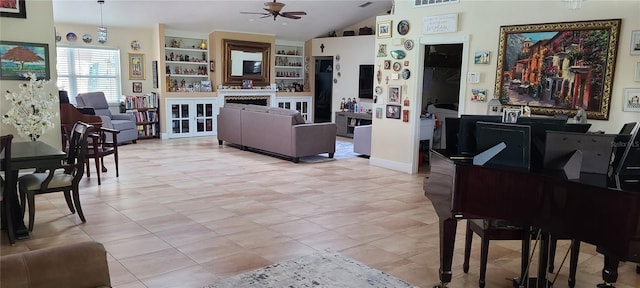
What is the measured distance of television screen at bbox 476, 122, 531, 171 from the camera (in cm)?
275

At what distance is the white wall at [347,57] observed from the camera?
425 inches

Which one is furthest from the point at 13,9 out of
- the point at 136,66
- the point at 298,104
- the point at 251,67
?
the point at 298,104

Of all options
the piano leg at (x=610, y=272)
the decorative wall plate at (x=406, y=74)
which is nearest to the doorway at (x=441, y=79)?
the decorative wall plate at (x=406, y=74)

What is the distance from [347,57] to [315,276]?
851 centimetres

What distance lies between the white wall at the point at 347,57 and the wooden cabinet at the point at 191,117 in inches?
120

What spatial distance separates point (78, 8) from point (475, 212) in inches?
323

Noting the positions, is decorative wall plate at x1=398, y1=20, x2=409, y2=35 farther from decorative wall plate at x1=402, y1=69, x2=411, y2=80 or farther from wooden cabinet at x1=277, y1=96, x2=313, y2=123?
wooden cabinet at x1=277, y1=96, x2=313, y2=123

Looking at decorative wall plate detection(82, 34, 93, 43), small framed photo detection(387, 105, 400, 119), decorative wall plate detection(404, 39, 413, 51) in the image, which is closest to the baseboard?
small framed photo detection(387, 105, 400, 119)

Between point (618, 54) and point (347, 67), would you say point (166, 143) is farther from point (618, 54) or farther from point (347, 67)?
point (618, 54)

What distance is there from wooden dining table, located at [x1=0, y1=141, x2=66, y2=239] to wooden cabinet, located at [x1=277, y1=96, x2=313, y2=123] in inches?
309

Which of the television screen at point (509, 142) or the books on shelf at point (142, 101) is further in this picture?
the books on shelf at point (142, 101)

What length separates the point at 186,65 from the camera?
1059cm

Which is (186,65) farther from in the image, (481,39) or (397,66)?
(481,39)

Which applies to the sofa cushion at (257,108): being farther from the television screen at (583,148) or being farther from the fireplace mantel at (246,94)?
the television screen at (583,148)
